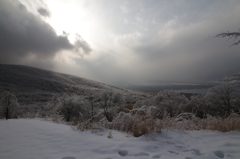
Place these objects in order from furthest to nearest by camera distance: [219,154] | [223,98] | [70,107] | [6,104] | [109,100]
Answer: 1. [109,100]
2. [223,98]
3. [70,107]
4. [6,104]
5. [219,154]

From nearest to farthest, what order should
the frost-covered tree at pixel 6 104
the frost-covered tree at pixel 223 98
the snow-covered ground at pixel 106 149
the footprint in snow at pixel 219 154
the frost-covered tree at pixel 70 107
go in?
the snow-covered ground at pixel 106 149 < the footprint in snow at pixel 219 154 < the frost-covered tree at pixel 6 104 < the frost-covered tree at pixel 70 107 < the frost-covered tree at pixel 223 98

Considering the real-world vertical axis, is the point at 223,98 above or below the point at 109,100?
above

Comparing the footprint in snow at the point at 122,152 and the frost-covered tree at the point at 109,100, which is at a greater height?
the footprint in snow at the point at 122,152

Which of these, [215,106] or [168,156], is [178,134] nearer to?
[168,156]

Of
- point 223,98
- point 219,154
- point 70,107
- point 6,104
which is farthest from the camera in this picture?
point 223,98

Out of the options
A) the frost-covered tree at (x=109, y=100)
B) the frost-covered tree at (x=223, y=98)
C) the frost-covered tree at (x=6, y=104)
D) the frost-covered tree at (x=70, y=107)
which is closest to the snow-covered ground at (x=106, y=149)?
the frost-covered tree at (x=70, y=107)

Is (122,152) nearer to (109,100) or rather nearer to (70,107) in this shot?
(70,107)

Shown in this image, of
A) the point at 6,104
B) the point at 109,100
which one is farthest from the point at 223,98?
the point at 6,104

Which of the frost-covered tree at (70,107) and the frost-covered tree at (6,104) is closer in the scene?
the frost-covered tree at (6,104)

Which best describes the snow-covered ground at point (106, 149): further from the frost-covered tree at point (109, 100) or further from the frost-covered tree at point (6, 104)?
the frost-covered tree at point (109, 100)

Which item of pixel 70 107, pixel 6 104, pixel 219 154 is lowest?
pixel 70 107

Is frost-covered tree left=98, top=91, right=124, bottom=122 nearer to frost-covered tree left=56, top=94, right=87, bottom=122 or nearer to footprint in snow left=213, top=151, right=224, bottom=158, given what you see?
frost-covered tree left=56, top=94, right=87, bottom=122

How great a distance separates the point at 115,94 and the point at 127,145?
28815 millimetres

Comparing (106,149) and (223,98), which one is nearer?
(106,149)
